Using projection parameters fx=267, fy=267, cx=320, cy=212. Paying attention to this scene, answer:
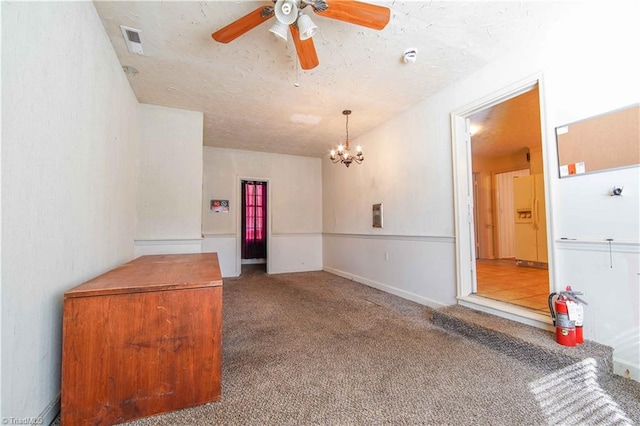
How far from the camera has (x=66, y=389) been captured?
4.23 ft

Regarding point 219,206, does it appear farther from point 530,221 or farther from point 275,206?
point 530,221

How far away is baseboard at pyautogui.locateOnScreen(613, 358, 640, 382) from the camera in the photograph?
5.59ft

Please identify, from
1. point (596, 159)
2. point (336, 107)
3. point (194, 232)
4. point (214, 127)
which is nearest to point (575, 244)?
point (596, 159)

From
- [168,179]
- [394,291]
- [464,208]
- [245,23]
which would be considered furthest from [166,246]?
[464,208]

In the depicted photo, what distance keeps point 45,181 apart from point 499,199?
7695mm

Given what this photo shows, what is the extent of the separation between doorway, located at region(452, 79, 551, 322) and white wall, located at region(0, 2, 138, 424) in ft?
10.7

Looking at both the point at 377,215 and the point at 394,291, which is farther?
the point at 377,215

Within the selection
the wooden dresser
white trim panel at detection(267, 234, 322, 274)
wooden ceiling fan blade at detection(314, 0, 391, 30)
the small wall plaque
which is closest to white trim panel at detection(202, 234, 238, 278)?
white trim panel at detection(267, 234, 322, 274)

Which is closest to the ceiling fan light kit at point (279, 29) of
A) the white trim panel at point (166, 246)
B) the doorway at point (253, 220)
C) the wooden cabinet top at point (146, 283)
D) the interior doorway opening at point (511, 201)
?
the wooden cabinet top at point (146, 283)

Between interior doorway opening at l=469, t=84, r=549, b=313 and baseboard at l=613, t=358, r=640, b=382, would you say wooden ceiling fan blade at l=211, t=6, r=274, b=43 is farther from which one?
baseboard at l=613, t=358, r=640, b=382

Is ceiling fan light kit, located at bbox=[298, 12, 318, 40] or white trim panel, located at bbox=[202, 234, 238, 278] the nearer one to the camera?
ceiling fan light kit, located at bbox=[298, 12, 318, 40]

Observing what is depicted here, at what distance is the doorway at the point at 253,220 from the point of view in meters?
7.01

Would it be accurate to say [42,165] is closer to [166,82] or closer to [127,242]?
[127,242]

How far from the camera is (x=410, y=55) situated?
2.47 m
